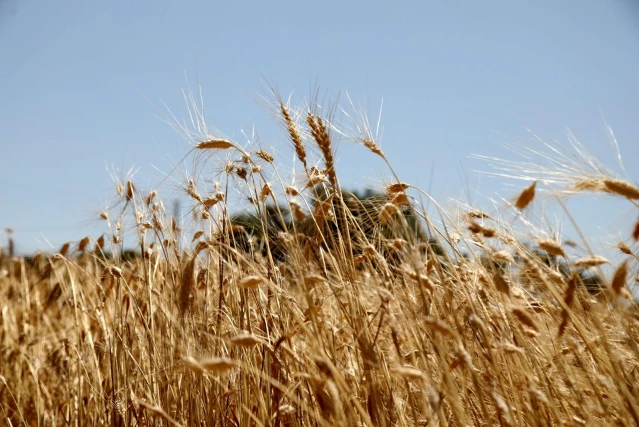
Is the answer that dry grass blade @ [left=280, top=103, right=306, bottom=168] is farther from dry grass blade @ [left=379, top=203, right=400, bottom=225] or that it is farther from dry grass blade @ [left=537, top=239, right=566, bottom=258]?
dry grass blade @ [left=537, top=239, right=566, bottom=258]

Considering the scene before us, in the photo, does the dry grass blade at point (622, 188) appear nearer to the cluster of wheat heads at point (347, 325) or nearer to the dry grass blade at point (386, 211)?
the cluster of wheat heads at point (347, 325)

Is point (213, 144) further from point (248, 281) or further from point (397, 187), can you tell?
point (248, 281)

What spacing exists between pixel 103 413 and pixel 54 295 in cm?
89

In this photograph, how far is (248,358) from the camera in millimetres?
1902

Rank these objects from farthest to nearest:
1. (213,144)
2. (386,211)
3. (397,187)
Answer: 1. (213,144)
2. (397,187)
3. (386,211)

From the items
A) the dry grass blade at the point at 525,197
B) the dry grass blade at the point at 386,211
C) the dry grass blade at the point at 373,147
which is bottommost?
the dry grass blade at the point at 386,211

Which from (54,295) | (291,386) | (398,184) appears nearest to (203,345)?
(291,386)

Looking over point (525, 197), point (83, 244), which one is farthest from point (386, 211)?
point (83, 244)

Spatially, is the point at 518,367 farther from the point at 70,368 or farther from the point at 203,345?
the point at 70,368

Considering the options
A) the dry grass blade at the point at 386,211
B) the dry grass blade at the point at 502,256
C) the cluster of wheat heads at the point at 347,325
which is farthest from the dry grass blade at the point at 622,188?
the dry grass blade at the point at 386,211

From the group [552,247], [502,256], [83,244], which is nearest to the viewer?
[552,247]

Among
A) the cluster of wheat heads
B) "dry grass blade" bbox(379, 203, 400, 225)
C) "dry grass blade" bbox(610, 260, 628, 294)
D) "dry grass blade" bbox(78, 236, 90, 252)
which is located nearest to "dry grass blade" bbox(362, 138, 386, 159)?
the cluster of wheat heads

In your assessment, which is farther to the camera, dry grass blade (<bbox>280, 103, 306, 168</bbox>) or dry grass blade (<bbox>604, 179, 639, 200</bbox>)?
dry grass blade (<bbox>280, 103, 306, 168</bbox>)

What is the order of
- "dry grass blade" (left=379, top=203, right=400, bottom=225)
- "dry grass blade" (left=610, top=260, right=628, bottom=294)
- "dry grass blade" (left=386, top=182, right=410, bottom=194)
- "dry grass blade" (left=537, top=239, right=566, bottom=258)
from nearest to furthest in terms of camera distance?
"dry grass blade" (left=610, top=260, right=628, bottom=294)
"dry grass blade" (left=537, top=239, right=566, bottom=258)
"dry grass blade" (left=379, top=203, right=400, bottom=225)
"dry grass blade" (left=386, top=182, right=410, bottom=194)
